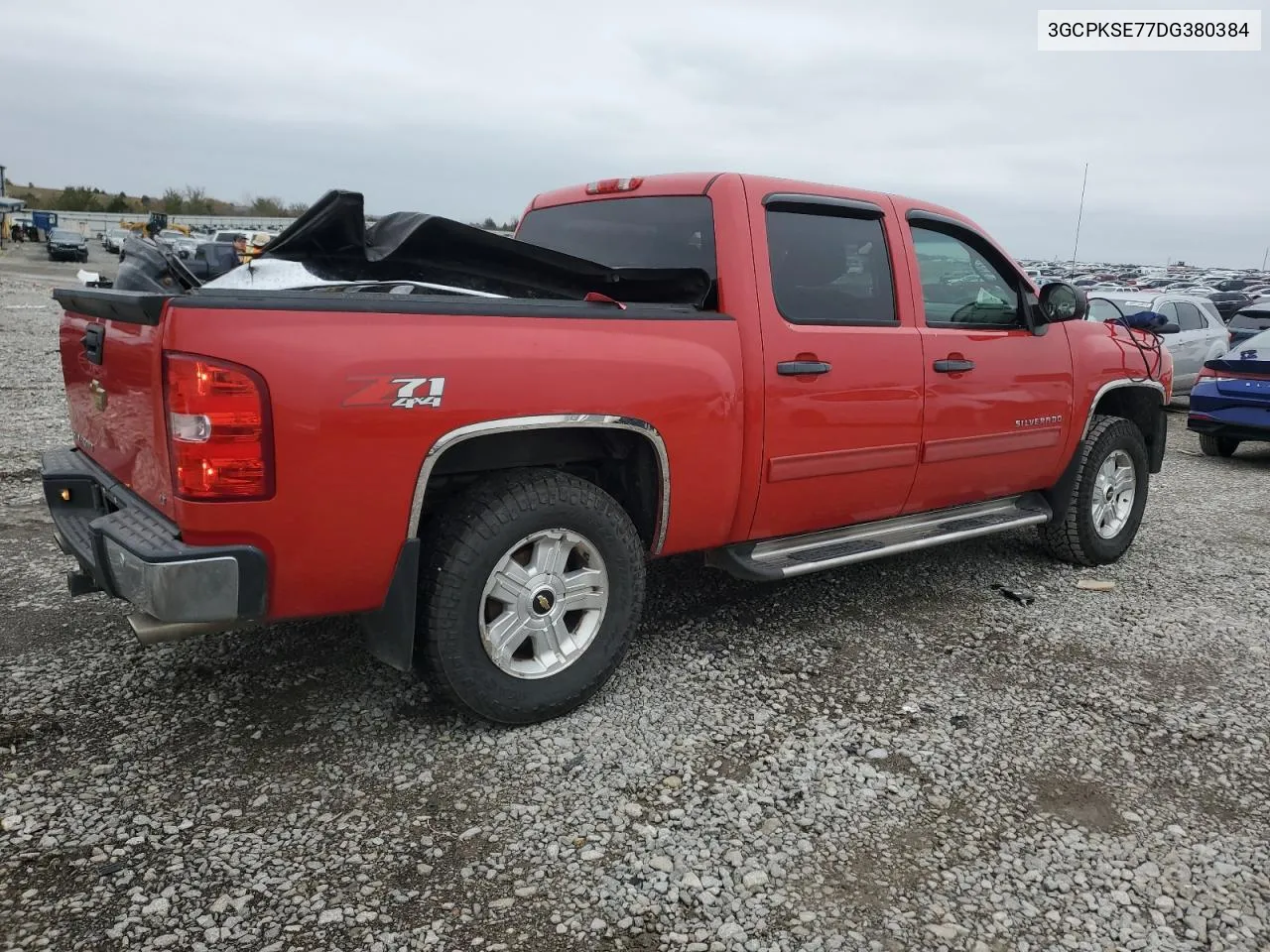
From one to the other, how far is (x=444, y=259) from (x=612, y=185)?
1165 mm

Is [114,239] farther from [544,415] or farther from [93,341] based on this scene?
[544,415]

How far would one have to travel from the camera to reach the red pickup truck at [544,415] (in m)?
2.59

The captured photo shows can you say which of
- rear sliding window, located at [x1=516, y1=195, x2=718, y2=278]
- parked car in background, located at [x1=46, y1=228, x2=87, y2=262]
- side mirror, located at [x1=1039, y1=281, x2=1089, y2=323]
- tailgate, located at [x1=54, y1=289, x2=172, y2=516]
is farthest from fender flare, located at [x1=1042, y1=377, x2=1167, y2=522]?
parked car in background, located at [x1=46, y1=228, x2=87, y2=262]

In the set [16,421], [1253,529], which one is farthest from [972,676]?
[16,421]

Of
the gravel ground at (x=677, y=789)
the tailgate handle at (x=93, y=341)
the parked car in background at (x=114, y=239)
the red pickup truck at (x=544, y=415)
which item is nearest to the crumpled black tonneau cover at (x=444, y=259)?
the red pickup truck at (x=544, y=415)

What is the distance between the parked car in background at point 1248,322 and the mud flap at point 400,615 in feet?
49.9

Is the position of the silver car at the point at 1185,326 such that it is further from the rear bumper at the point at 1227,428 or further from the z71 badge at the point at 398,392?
the z71 badge at the point at 398,392

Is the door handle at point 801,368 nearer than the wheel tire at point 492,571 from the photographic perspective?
No

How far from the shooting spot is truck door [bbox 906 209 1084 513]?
4332 mm

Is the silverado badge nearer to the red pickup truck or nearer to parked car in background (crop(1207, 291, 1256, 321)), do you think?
the red pickup truck

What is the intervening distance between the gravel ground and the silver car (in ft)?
29.8

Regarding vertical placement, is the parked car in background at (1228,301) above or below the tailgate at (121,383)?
above

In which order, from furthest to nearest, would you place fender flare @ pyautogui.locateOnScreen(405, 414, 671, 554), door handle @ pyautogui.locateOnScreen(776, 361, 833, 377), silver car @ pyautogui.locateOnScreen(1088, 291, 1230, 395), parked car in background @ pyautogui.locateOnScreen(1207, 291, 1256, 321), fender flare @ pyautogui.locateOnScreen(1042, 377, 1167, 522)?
parked car in background @ pyautogui.locateOnScreen(1207, 291, 1256, 321), silver car @ pyautogui.locateOnScreen(1088, 291, 1230, 395), fender flare @ pyautogui.locateOnScreen(1042, 377, 1167, 522), door handle @ pyautogui.locateOnScreen(776, 361, 833, 377), fender flare @ pyautogui.locateOnScreen(405, 414, 671, 554)

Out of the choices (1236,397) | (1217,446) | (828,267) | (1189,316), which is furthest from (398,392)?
(1189,316)
